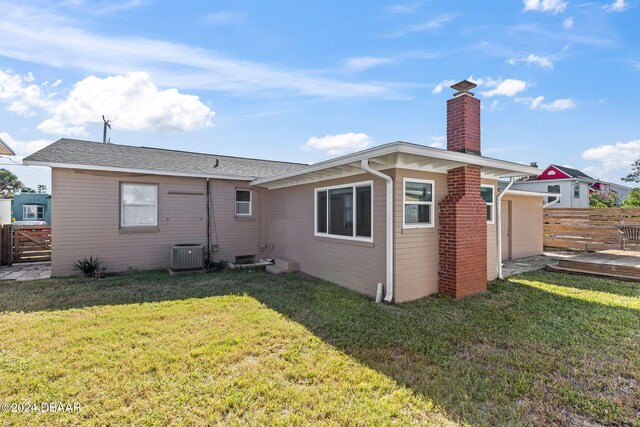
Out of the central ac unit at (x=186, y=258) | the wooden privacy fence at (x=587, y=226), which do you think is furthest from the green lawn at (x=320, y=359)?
the wooden privacy fence at (x=587, y=226)

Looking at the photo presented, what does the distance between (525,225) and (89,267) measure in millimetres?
14015

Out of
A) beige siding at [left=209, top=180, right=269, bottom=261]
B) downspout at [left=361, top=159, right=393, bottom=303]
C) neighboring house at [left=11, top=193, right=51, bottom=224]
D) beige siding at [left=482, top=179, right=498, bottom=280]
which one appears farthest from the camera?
neighboring house at [left=11, top=193, right=51, bottom=224]

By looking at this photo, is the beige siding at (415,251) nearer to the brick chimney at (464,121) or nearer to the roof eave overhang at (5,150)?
the brick chimney at (464,121)

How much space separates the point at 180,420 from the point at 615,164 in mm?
37149

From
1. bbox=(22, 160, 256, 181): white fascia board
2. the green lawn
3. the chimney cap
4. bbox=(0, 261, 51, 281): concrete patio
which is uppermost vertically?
the chimney cap

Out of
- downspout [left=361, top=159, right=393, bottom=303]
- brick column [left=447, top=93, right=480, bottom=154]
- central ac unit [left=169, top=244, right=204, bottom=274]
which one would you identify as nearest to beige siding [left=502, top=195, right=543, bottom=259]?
brick column [left=447, top=93, right=480, bottom=154]

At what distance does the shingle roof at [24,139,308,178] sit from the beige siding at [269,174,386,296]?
1.89 meters

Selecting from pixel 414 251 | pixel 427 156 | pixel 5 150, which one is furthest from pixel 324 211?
pixel 5 150

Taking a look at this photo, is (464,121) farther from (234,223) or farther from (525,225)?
(525,225)

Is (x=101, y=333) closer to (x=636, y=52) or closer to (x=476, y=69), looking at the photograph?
(x=476, y=69)

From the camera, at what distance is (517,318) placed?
188 inches

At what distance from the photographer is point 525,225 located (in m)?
11.3

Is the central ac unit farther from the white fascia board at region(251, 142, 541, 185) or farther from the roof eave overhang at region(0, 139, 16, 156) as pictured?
the roof eave overhang at region(0, 139, 16, 156)

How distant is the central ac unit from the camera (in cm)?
809
